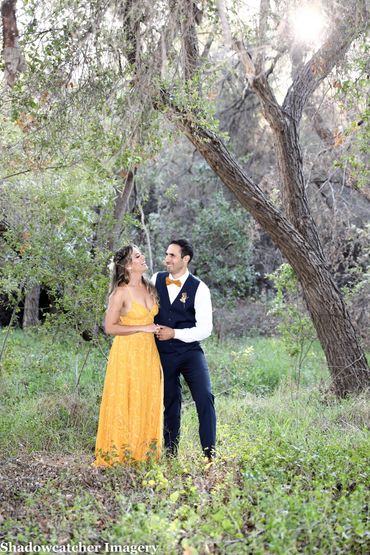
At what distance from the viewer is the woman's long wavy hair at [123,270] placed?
591 cm

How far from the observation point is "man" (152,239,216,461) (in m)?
5.77

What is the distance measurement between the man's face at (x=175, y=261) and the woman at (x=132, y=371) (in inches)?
8.8

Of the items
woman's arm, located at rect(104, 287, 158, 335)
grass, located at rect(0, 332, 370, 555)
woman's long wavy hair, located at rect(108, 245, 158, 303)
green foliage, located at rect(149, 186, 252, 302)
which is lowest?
grass, located at rect(0, 332, 370, 555)

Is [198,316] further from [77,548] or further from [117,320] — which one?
[77,548]

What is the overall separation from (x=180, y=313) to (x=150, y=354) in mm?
395

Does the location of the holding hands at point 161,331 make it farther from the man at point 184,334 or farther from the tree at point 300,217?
the tree at point 300,217

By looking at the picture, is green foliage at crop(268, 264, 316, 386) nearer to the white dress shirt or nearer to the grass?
the grass

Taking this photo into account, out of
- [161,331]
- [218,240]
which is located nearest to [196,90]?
[161,331]

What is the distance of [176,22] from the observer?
5816 mm

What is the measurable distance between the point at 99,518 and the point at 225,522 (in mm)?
990

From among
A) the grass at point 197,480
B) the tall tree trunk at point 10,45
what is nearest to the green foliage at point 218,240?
the grass at point 197,480

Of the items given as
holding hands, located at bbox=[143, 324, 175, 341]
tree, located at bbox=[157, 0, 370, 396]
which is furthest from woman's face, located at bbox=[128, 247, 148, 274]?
tree, located at bbox=[157, 0, 370, 396]

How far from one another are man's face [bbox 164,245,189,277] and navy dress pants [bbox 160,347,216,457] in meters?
0.61

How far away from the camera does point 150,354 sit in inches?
232
